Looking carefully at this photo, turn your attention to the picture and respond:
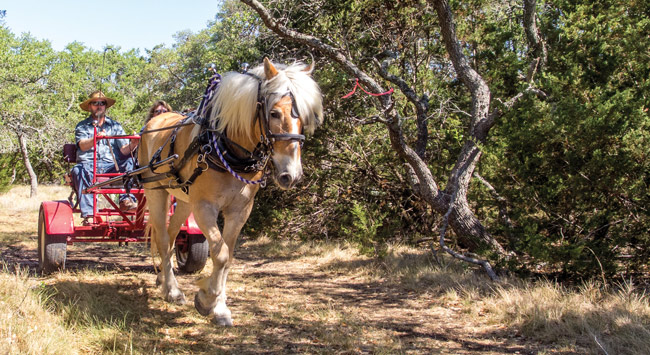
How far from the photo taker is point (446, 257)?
22.2 feet

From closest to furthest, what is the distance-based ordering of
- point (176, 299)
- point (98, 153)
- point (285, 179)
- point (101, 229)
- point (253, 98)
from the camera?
point (285, 179) → point (253, 98) → point (176, 299) → point (101, 229) → point (98, 153)

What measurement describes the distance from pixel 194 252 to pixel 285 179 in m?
3.13

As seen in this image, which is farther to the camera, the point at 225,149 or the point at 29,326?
the point at 225,149

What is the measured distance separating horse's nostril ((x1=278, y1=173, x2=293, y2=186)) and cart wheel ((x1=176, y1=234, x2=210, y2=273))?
2.97m

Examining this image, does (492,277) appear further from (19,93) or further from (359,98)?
(19,93)

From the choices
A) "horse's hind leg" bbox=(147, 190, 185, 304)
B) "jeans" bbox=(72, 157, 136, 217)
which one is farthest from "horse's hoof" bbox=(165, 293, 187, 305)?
"jeans" bbox=(72, 157, 136, 217)

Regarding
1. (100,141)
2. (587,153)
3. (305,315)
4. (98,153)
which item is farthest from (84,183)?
(587,153)

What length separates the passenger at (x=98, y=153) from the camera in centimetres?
609

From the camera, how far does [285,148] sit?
3.54m

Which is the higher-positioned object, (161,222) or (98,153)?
(98,153)

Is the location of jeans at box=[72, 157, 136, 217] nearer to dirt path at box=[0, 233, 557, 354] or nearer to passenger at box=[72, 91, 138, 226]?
passenger at box=[72, 91, 138, 226]

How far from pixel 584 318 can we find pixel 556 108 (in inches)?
78.3

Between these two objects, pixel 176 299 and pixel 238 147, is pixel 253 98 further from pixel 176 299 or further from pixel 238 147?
pixel 176 299

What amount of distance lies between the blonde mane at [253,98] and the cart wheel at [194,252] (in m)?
2.42
